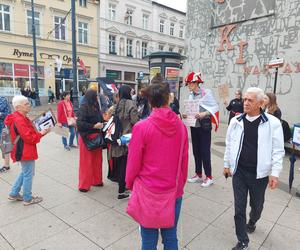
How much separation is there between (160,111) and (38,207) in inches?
105

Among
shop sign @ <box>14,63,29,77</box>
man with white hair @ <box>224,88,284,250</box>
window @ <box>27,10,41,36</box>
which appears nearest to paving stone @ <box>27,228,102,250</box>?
man with white hair @ <box>224,88,284,250</box>

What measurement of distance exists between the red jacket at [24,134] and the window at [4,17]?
72.6 ft

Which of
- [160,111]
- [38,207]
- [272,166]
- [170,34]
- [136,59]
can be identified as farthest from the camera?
[170,34]

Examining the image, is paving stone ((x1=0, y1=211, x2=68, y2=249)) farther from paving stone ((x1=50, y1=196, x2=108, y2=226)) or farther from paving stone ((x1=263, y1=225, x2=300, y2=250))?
paving stone ((x1=263, y1=225, x2=300, y2=250))

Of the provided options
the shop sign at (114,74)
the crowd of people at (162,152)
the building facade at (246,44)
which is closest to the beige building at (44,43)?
the shop sign at (114,74)

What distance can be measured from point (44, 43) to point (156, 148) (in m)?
24.9

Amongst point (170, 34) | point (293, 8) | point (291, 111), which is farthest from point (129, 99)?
point (170, 34)

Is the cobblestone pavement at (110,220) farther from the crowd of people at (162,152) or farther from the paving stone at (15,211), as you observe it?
the crowd of people at (162,152)

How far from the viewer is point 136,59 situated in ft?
100

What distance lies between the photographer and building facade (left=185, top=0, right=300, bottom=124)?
8938mm

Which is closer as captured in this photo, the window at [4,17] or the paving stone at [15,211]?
the paving stone at [15,211]

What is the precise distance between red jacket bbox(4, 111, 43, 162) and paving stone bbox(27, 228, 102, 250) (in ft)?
3.81

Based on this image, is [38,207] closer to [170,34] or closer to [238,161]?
[238,161]

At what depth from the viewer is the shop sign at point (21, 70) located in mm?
21747
